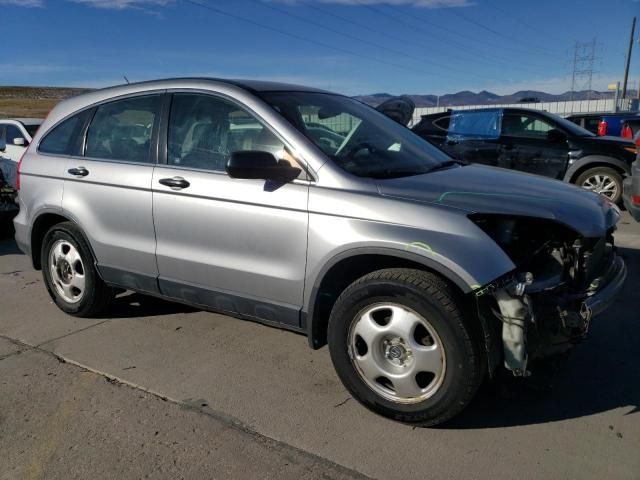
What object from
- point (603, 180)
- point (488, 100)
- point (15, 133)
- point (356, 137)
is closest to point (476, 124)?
point (603, 180)

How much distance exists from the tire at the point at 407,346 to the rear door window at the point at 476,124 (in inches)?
274

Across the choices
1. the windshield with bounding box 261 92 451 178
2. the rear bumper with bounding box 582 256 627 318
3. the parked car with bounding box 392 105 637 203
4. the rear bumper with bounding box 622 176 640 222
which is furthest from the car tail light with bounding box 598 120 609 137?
the rear bumper with bounding box 582 256 627 318

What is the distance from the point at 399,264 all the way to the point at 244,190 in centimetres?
104

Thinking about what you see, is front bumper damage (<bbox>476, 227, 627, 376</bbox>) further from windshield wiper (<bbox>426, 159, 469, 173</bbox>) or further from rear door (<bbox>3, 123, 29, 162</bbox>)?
rear door (<bbox>3, 123, 29, 162</bbox>)

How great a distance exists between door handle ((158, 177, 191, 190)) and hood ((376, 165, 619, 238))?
131 cm

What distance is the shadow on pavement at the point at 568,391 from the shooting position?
9.79 feet

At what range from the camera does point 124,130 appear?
4102mm

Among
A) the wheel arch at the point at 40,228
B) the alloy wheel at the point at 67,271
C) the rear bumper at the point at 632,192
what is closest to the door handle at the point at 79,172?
the wheel arch at the point at 40,228

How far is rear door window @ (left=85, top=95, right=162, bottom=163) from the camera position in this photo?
3904 mm

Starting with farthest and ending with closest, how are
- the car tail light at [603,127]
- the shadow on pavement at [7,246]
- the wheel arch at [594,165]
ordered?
the car tail light at [603,127] < the wheel arch at [594,165] < the shadow on pavement at [7,246]

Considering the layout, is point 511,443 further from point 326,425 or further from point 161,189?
point 161,189

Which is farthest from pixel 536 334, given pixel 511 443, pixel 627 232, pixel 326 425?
pixel 627 232

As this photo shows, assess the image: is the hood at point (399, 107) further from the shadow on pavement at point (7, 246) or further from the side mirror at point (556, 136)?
the shadow on pavement at point (7, 246)

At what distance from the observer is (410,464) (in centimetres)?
262
